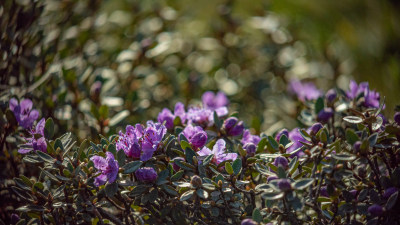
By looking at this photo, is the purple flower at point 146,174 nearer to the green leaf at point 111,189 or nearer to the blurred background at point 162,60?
the green leaf at point 111,189

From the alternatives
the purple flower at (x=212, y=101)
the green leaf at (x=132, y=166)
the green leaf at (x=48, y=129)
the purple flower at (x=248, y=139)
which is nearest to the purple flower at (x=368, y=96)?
the purple flower at (x=248, y=139)

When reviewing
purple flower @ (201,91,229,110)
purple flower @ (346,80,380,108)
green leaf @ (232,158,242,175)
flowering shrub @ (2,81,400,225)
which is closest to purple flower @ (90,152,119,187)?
flowering shrub @ (2,81,400,225)

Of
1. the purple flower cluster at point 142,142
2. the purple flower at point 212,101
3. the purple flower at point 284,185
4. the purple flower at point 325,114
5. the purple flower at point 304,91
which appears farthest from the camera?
the purple flower at point 304,91

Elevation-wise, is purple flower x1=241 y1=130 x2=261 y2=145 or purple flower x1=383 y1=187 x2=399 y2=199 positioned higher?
purple flower x1=383 y1=187 x2=399 y2=199

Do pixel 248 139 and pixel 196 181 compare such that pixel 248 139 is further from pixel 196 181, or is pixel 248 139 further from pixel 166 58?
pixel 166 58

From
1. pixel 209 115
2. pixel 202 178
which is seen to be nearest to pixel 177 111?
pixel 209 115

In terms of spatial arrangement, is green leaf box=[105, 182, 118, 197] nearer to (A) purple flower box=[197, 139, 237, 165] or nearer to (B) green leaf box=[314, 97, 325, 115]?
(A) purple flower box=[197, 139, 237, 165]
